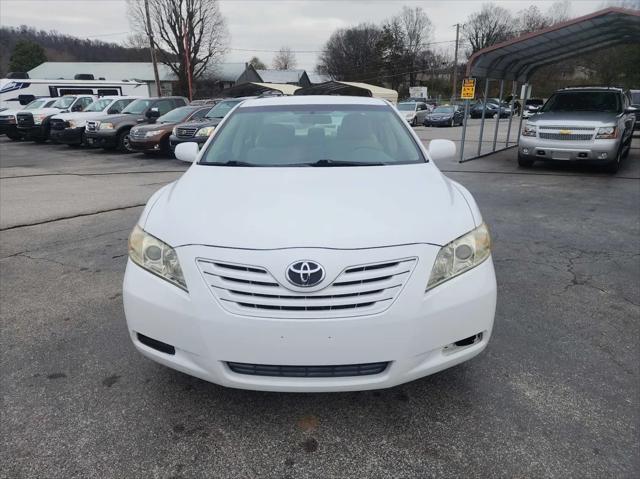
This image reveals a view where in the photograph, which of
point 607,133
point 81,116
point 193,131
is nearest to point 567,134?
point 607,133

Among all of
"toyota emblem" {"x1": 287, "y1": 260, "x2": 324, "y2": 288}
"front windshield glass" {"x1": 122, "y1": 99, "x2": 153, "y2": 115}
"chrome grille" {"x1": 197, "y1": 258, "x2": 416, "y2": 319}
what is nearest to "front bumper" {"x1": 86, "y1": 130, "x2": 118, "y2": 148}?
"front windshield glass" {"x1": 122, "y1": 99, "x2": 153, "y2": 115}

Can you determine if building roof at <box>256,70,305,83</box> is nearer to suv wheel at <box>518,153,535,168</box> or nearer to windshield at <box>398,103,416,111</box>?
windshield at <box>398,103,416,111</box>

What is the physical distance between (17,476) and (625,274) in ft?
15.9

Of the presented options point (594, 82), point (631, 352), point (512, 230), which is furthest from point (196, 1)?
point (631, 352)

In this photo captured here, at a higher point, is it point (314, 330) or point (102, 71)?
point (102, 71)

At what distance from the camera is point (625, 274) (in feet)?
14.0

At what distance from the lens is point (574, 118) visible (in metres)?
9.28

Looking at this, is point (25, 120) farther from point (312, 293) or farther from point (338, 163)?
point (312, 293)

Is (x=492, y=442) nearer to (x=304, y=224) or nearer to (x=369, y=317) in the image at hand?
(x=369, y=317)

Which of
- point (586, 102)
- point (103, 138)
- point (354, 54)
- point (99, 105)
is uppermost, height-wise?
point (354, 54)

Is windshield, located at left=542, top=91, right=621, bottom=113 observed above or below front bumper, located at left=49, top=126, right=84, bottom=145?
above

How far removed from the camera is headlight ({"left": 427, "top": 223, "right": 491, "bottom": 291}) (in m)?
2.11

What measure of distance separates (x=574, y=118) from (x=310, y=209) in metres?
9.04

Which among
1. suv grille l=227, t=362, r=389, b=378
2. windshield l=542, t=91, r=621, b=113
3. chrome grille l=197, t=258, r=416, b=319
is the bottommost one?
suv grille l=227, t=362, r=389, b=378
